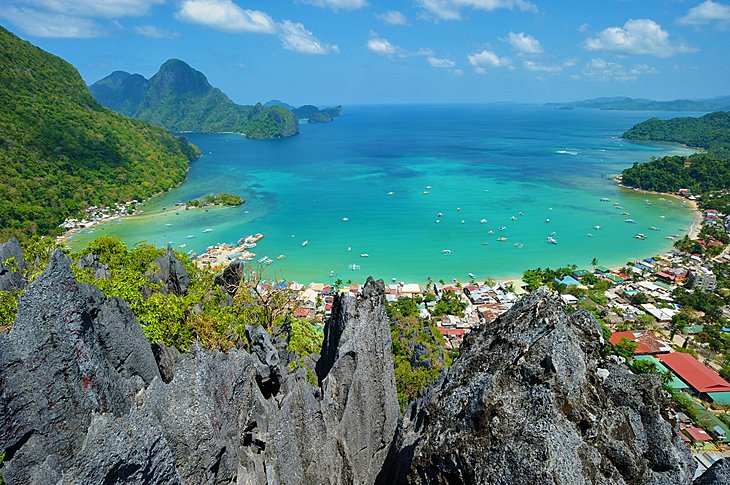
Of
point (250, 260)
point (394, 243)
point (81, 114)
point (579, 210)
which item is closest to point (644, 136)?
point (579, 210)

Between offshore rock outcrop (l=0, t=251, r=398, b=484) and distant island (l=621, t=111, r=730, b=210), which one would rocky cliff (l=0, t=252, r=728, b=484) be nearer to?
offshore rock outcrop (l=0, t=251, r=398, b=484)

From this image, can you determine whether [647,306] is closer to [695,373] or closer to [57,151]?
[695,373]

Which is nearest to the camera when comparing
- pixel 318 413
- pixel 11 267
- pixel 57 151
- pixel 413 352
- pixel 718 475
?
pixel 718 475

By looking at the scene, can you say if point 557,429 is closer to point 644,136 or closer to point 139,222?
point 139,222

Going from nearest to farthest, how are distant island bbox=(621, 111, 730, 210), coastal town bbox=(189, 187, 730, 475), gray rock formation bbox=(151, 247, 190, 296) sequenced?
gray rock formation bbox=(151, 247, 190, 296), coastal town bbox=(189, 187, 730, 475), distant island bbox=(621, 111, 730, 210)

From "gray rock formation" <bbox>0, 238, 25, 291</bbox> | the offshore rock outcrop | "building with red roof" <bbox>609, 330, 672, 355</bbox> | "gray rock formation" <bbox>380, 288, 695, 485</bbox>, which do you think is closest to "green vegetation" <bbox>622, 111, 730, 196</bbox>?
"building with red roof" <bbox>609, 330, 672, 355</bbox>

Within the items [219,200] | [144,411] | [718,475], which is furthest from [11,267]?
[219,200]
